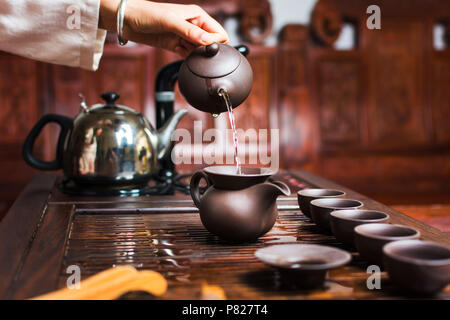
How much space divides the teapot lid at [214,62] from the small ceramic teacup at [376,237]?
0.41 meters

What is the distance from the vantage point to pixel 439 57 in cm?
358

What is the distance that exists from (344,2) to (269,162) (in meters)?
1.21

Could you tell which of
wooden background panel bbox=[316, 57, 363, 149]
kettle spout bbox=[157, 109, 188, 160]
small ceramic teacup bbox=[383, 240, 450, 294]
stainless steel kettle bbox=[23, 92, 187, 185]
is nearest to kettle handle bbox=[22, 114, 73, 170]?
stainless steel kettle bbox=[23, 92, 187, 185]

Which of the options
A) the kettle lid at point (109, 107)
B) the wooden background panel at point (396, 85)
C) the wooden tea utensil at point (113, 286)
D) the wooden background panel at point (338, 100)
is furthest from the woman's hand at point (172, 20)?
the wooden background panel at point (396, 85)

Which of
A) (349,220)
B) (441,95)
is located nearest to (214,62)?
(349,220)

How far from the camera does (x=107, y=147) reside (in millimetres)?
1383

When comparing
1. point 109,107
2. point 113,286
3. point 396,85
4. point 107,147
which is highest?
point 396,85

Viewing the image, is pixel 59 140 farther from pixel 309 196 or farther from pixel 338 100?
pixel 338 100

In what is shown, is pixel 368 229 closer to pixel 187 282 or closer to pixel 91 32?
pixel 187 282

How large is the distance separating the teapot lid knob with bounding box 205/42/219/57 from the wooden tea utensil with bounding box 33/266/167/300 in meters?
0.48

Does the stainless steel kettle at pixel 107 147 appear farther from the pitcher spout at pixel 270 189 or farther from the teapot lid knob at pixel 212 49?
the pitcher spout at pixel 270 189

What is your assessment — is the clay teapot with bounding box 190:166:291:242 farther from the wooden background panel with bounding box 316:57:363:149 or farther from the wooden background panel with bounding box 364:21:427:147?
the wooden background panel with bounding box 364:21:427:147

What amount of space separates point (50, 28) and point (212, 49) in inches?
23.2
